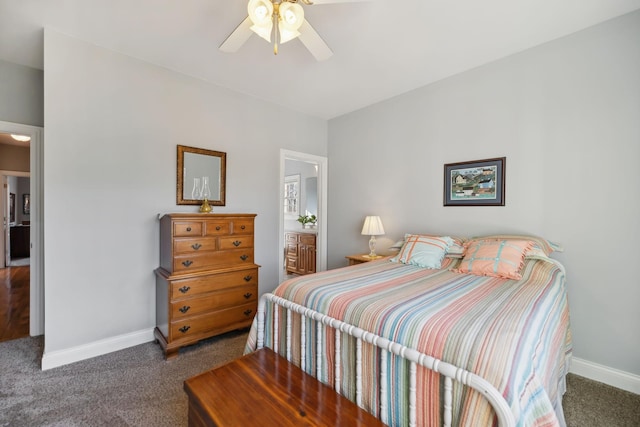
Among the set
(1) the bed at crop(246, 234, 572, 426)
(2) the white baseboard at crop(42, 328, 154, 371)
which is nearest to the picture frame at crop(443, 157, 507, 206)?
(1) the bed at crop(246, 234, 572, 426)

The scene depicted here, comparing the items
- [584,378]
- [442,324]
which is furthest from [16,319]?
[584,378]

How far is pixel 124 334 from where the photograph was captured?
8.58 ft

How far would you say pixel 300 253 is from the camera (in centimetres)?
534

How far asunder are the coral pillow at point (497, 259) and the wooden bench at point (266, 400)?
58.0 inches

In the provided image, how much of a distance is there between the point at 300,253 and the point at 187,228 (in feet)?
9.80

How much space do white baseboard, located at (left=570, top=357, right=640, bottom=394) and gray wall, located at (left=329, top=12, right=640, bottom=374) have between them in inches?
1.8

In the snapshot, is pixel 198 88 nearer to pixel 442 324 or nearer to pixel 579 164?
pixel 442 324

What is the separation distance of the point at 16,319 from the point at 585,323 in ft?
18.5

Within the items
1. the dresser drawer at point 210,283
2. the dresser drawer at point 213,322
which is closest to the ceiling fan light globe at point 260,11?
the dresser drawer at point 210,283

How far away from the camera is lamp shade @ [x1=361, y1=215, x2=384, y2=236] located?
3.40 m

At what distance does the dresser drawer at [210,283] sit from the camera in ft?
8.04

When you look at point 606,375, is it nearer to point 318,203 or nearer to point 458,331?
point 458,331

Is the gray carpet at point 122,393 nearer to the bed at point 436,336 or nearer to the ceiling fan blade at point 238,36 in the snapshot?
the bed at point 436,336

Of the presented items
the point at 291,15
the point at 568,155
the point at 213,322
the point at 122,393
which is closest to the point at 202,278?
the point at 213,322
